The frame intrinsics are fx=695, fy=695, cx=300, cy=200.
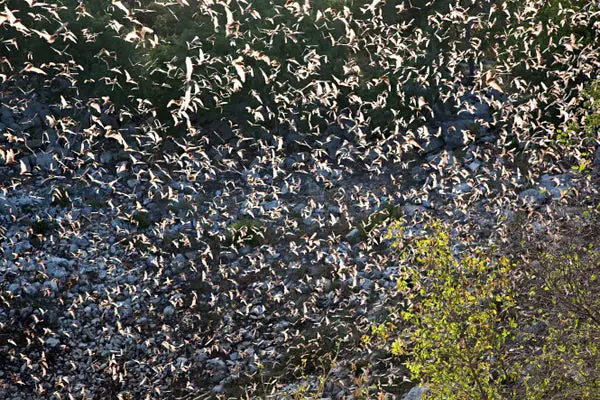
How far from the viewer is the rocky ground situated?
15508 mm

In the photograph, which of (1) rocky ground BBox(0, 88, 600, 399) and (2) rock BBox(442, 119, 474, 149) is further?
(2) rock BBox(442, 119, 474, 149)

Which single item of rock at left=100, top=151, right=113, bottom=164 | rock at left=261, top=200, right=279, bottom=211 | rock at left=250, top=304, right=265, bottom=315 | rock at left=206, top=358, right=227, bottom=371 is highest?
rock at left=100, top=151, right=113, bottom=164

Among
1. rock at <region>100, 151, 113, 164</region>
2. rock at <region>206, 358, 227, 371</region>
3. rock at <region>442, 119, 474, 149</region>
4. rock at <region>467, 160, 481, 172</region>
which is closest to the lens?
rock at <region>206, 358, 227, 371</region>

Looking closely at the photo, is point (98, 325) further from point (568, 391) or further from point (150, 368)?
point (568, 391)

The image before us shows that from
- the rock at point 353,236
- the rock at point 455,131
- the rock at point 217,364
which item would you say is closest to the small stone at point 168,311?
the rock at point 217,364

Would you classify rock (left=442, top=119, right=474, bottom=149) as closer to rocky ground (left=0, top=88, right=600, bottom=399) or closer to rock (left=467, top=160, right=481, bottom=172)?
rocky ground (left=0, top=88, right=600, bottom=399)

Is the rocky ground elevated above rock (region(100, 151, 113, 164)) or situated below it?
below

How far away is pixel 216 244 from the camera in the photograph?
19.0 m

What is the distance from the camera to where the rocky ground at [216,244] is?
15.5 meters

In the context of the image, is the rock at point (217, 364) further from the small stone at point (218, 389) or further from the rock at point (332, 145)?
the rock at point (332, 145)

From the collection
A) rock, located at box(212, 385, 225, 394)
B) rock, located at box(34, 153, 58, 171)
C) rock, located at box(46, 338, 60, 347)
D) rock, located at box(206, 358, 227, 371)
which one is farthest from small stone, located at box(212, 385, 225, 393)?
rock, located at box(34, 153, 58, 171)

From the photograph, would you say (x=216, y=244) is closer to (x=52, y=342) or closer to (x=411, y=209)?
(x=52, y=342)

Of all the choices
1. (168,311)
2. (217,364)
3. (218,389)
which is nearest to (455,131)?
(168,311)

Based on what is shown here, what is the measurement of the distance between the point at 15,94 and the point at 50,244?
269 inches
